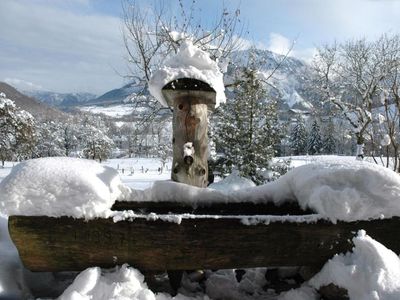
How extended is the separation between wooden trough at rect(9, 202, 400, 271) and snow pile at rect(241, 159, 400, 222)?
8 cm

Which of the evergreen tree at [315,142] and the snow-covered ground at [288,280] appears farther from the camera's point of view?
the evergreen tree at [315,142]

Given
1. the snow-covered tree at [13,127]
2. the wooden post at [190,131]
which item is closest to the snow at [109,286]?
the wooden post at [190,131]

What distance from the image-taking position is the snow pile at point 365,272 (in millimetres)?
2261

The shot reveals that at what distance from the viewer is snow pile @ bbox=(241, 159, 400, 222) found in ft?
8.79

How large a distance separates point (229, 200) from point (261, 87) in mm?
9848

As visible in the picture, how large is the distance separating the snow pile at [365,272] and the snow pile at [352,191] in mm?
205

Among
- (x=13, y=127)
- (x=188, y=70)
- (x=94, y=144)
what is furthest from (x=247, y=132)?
(x=94, y=144)

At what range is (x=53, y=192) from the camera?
8.20 feet

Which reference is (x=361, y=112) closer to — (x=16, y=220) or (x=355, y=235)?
(x=355, y=235)

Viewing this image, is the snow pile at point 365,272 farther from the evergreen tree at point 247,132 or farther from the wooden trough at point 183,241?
the evergreen tree at point 247,132

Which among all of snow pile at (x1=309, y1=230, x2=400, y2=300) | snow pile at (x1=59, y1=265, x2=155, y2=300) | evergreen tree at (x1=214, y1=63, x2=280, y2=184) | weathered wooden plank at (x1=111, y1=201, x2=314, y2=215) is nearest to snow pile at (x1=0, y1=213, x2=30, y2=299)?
snow pile at (x1=59, y1=265, x2=155, y2=300)

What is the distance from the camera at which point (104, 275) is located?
2490 mm

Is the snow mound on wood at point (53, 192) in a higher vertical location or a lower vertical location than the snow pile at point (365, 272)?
higher

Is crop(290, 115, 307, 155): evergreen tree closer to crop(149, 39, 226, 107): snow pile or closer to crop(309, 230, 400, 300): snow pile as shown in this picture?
crop(149, 39, 226, 107): snow pile
